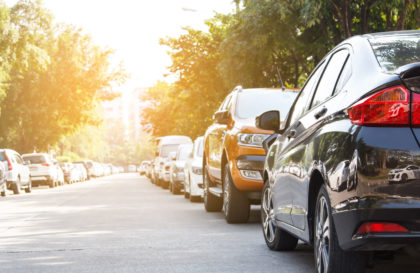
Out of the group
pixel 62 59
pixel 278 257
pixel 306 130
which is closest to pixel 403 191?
pixel 306 130

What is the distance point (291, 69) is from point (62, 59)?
21672 mm

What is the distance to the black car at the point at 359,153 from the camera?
387 cm

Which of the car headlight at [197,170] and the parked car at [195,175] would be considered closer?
the car headlight at [197,170]

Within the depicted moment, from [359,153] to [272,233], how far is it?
3.46 m

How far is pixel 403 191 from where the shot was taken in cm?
383

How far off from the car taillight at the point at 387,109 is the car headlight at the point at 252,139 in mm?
5740

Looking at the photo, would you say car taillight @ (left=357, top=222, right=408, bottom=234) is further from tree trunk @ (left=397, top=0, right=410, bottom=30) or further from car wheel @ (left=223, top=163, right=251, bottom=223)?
tree trunk @ (left=397, top=0, right=410, bottom=30)

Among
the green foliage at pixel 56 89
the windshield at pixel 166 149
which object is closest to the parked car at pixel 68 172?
the green foliage at pixel 56 89

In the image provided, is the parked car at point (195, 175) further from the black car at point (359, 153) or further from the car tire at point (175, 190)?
the black car at point (359, 153)

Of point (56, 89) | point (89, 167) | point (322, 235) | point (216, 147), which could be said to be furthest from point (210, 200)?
point (89, 167)

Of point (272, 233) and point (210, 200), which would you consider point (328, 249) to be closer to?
point (272, 233)

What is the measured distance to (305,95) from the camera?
621cm

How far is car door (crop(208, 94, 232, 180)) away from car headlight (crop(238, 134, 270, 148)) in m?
0.96

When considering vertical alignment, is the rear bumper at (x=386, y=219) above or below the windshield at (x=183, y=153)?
below
